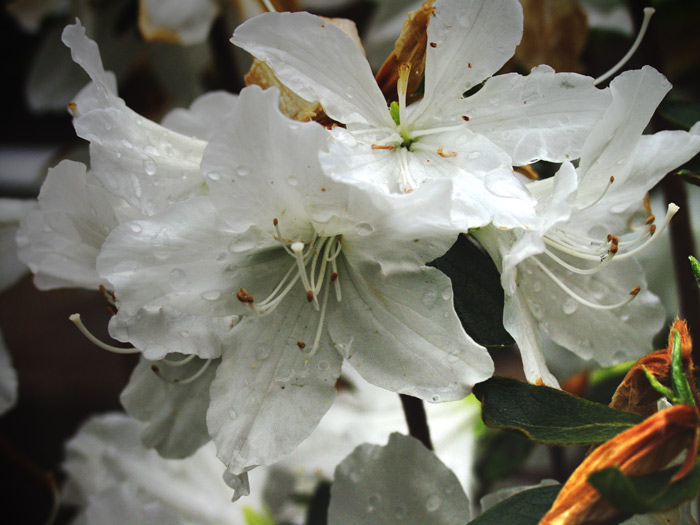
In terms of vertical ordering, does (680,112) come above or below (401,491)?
above

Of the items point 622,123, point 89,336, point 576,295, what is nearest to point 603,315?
point 576,295

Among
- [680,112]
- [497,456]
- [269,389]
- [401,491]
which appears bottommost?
[497,456]

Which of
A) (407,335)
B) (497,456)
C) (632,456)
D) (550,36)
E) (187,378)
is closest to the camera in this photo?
(632,456)

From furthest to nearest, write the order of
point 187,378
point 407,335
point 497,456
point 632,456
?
point 497,456, point 187,378, point 407,335, point 632,456

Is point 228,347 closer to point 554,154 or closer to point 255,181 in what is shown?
point 255,181

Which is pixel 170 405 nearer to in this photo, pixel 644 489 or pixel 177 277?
pixel 177 277

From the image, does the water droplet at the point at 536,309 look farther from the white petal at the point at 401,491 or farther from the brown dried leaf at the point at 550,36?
the brown dried leaf at the point at 550,36

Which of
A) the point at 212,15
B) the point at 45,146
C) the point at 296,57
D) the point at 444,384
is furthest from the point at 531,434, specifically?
the point at 45,146
